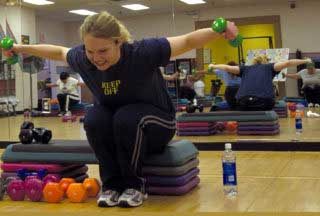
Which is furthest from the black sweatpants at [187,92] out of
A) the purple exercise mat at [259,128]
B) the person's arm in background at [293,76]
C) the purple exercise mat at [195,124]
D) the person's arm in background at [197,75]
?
the person's arm in background at [293,76]

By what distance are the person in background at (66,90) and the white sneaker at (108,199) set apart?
283 centimetres

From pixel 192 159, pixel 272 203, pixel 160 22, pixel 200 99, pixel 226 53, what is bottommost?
pixel 272 203

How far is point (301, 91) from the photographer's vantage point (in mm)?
5129

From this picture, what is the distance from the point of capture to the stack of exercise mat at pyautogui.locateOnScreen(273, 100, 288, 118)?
5527 mm

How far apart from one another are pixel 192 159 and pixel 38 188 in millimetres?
919

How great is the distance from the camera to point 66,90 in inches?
236

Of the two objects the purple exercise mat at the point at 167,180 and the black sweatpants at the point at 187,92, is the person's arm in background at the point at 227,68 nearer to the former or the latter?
the black sweatpants at the point at 187,92

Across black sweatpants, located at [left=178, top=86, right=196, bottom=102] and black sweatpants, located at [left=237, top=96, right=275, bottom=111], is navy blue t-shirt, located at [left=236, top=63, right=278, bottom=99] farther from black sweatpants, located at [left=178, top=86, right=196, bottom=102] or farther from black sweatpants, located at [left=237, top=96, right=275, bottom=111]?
black sweatpants, located at [left=178, top=86, right=196, bottom=102]

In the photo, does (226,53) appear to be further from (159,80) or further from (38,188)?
(38,188)

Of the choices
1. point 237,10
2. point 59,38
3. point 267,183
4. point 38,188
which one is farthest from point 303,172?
point 59,38

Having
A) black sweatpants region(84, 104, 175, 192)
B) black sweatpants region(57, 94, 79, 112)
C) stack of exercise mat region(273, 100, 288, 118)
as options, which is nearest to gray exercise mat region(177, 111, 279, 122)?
stack of exercise mat region(273, 100, 288, 118)

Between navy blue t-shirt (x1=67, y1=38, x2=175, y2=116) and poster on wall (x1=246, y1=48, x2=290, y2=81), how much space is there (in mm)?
2544

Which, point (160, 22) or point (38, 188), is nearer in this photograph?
point (38, 188)

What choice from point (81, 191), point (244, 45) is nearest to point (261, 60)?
point (244, 45)
